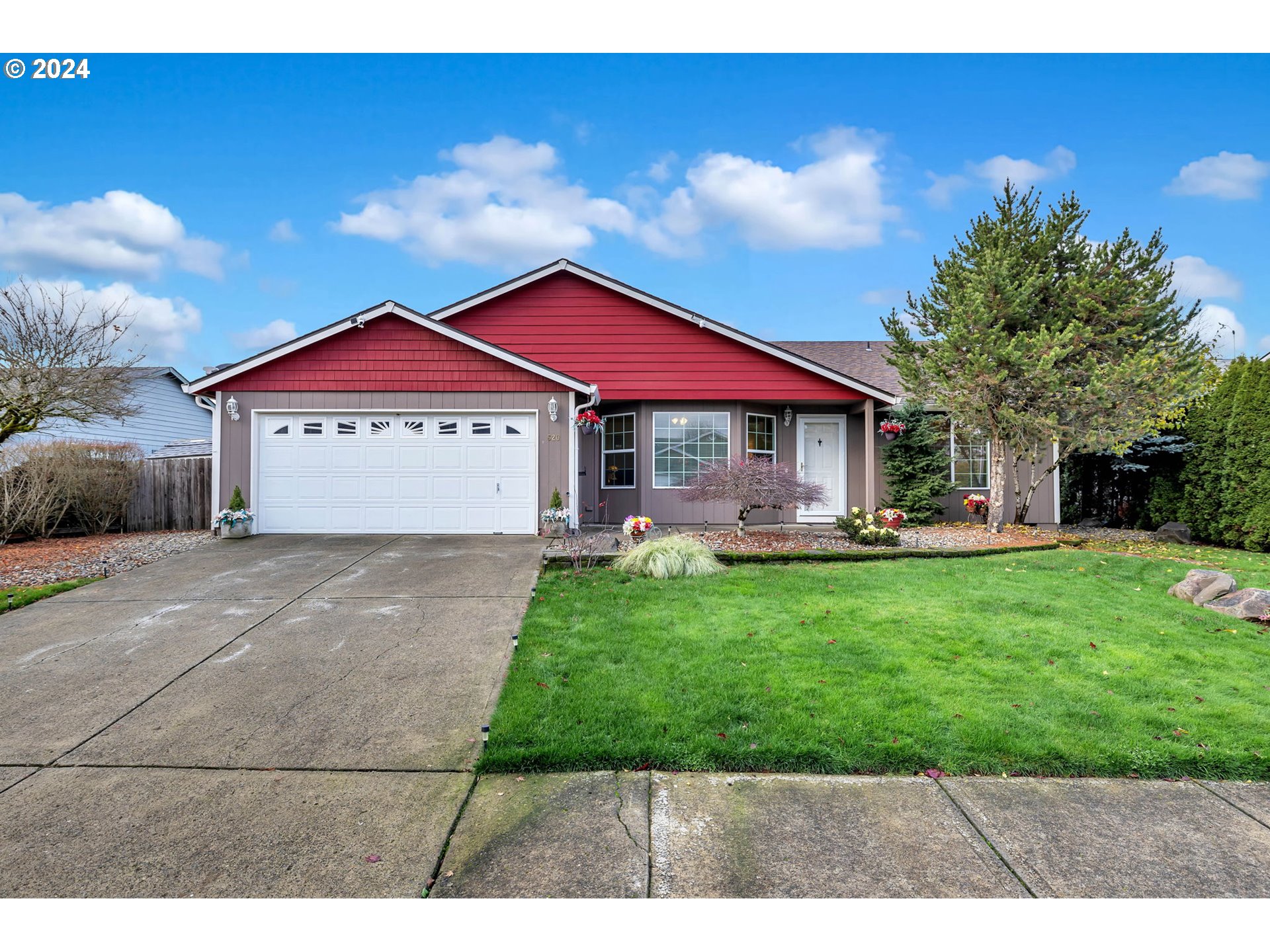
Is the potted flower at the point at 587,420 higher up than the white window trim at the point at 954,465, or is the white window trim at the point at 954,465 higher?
the potted flower at the point at 587,420

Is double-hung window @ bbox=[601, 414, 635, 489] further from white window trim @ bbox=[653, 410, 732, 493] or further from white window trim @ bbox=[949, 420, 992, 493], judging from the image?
white window trim @ bbox=[949, 420, 992, 493]

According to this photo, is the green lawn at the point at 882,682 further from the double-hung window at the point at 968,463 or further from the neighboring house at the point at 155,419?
the neighboring house at the point at 155,419

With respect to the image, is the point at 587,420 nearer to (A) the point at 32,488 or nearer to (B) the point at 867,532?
(B) the point at 867,532

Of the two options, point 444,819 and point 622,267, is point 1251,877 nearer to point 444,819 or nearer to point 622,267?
point 444,819

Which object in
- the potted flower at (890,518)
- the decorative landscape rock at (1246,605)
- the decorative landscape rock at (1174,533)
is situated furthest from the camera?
the decorative landscape rock at (1174,533)

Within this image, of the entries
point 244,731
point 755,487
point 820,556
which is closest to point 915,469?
point 755,487

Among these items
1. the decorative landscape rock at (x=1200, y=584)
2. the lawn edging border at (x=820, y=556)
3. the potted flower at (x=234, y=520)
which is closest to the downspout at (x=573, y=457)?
the lawn edging border at (x=820, y=556)

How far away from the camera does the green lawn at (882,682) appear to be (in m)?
3.20

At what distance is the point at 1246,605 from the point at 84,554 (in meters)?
14.5

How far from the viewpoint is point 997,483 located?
1173 cm

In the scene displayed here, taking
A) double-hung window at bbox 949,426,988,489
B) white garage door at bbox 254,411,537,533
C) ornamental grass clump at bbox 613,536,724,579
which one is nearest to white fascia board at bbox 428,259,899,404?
double-hung window at bbox 949,426,988,489

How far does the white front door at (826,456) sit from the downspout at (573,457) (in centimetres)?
505

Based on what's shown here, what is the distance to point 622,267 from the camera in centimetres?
1870

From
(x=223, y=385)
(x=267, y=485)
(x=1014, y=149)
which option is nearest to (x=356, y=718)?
(x=267, y=485)
